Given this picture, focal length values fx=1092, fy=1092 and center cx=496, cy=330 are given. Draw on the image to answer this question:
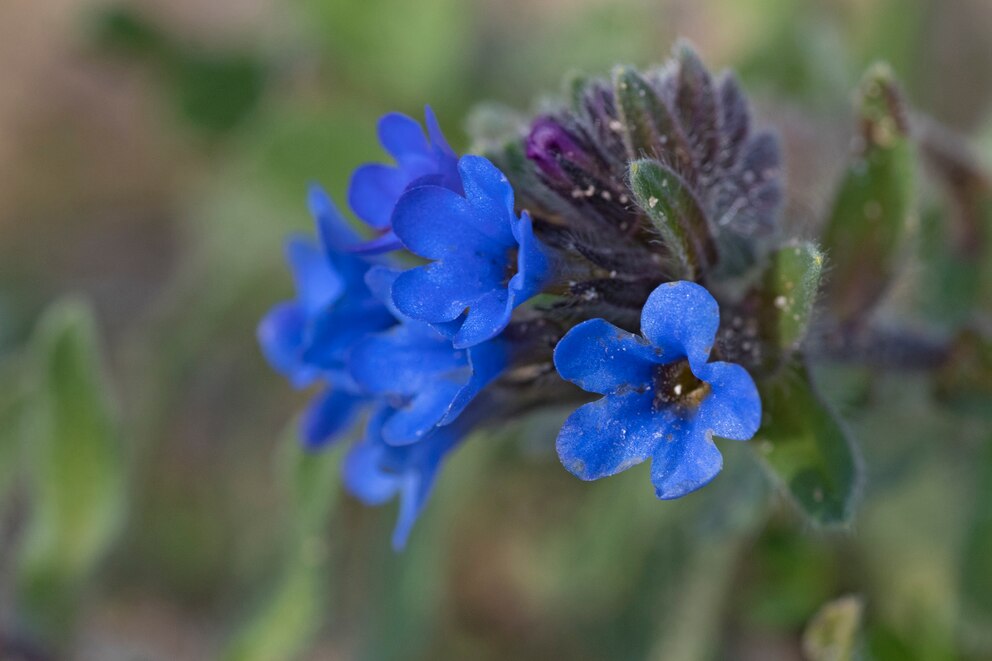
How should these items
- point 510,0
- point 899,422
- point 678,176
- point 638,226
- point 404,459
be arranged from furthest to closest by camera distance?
point 510,0 → point 899,422 → point 404,459 → point 638,226 → point 678,176

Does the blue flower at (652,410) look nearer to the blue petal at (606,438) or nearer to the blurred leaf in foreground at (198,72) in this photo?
the blue petal at (606,438)

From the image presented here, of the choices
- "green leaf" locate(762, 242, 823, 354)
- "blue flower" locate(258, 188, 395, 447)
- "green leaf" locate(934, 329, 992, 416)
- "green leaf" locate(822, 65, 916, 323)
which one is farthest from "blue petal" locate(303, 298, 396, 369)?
"green leaf" locate(934, 329, 992, 416)

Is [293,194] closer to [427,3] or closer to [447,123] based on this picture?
[447,123]

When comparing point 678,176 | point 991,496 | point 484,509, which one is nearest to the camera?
point 678,176

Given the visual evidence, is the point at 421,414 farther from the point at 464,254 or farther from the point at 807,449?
the point at 807,449

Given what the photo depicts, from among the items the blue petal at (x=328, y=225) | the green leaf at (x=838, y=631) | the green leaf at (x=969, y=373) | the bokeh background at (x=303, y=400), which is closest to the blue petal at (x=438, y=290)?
the blue petal at (x=328, y=225)

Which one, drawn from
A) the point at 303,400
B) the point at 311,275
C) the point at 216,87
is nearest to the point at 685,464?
the point at 311,275

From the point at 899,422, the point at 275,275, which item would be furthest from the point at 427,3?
the point at 899,422
